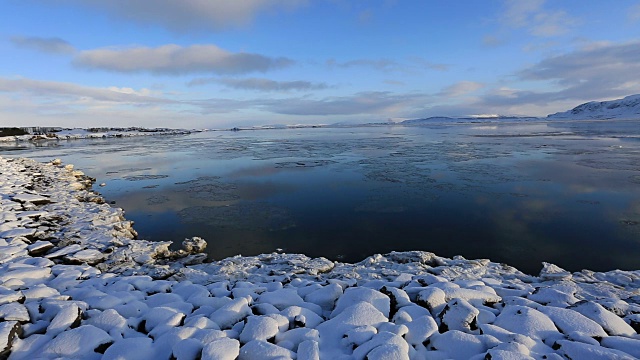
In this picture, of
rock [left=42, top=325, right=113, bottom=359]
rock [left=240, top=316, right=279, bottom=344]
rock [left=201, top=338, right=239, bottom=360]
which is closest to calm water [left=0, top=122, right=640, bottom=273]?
→ rock [left=240, top=316, right=279, bottom=344]

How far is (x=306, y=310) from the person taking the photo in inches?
145

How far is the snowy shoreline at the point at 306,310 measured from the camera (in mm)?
2953

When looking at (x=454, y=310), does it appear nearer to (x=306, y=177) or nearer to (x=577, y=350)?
(x=577, y=350)

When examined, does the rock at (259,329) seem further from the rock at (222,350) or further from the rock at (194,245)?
the rock at (194,245)

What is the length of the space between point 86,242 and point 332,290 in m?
5.83

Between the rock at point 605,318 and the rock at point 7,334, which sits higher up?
the rock at point 7,334

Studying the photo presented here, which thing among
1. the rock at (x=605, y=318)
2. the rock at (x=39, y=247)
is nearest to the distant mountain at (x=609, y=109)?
the rock at (x=605, y=318)

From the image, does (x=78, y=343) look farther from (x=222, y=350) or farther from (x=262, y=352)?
(x=262, y=352)

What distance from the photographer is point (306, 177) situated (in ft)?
48.1

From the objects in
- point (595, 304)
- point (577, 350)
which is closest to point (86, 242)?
point (577, 350)

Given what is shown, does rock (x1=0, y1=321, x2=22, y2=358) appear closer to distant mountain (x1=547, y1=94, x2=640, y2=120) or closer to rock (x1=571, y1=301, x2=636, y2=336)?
rock (x1=571, y1=301, x2=636, y2=336)

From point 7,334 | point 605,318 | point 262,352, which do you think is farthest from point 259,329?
point 605,318

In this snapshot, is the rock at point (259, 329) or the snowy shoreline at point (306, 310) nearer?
the snowy shoreline at point (306, 310)

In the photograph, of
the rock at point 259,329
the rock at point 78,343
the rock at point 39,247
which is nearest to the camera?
the rock at point 78,343
